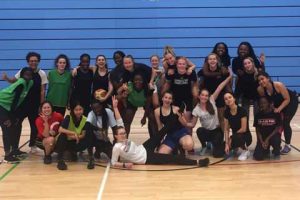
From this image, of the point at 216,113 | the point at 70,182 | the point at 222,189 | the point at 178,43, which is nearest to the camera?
the point at 222,189

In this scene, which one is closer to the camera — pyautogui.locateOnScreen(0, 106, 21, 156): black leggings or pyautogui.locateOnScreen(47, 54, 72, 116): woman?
pyautogui.locateOnScreen(0, 106, 21, 156): black leggings

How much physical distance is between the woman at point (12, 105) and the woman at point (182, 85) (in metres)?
1.83

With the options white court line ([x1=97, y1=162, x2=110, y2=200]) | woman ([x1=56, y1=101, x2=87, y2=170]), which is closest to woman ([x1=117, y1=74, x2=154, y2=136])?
woman ([x1=56, y1=101, x2=87, y2=170])

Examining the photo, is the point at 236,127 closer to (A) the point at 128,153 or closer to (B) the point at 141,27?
(A) the point at 128,153

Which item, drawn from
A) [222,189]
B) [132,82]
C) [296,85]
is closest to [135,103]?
[132,82]

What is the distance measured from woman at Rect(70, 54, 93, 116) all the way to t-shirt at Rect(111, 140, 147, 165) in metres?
1.16

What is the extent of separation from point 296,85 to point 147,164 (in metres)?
7.64

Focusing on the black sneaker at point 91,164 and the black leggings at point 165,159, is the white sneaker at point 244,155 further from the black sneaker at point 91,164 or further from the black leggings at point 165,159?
the black sneaker at point 91,164

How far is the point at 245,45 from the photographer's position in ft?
19.4

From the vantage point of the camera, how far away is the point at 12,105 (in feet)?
17.0

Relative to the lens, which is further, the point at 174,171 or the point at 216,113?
the point at 216,113

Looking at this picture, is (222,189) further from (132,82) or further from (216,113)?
(132,82)

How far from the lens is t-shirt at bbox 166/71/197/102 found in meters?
5.64

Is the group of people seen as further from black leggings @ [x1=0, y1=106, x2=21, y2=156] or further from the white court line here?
the white court line
